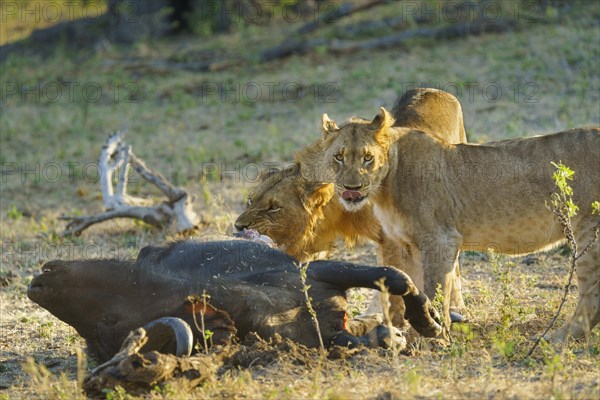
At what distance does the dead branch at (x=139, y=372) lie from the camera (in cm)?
447

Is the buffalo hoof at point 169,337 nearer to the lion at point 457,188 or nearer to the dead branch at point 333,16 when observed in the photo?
the lion at point 457,188

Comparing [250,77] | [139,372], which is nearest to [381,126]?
[139,372]

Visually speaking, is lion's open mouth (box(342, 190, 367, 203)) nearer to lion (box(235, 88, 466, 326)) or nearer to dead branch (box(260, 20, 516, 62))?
lion (box(235, 88, 466, 326))

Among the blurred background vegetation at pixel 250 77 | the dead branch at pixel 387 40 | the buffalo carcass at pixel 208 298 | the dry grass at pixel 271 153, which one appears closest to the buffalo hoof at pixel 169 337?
the buffalo carcass at pixel 208 298

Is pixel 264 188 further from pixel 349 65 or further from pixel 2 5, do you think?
pixel 2 5

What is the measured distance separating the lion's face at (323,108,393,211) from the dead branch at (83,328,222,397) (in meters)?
1.69

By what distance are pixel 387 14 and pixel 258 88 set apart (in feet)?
9.81

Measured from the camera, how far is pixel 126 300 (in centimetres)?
530

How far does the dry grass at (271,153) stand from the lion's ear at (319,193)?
84cm

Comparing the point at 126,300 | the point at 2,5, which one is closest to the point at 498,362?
the point at 126,300

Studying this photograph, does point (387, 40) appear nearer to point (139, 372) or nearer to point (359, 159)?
point (359, 159)

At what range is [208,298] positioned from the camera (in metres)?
5.29

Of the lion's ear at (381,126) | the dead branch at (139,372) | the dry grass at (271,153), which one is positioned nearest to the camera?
the dead branch at (139,372)

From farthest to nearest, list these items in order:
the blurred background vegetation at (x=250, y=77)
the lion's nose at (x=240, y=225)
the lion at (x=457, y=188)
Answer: the blurred background vegetation at (x=250, y=77)
the lion's nose at (x=240, y=225)
the lion at (x=457, y=188)
